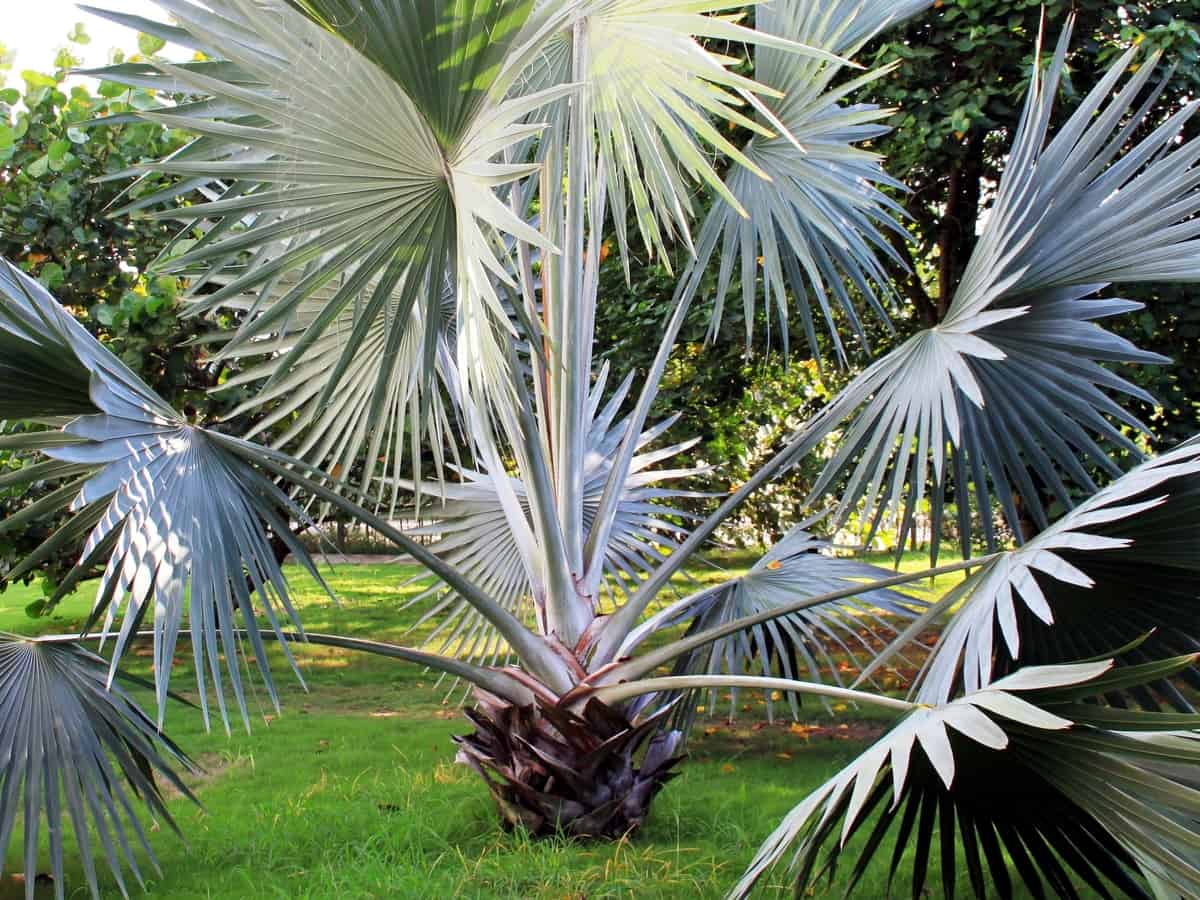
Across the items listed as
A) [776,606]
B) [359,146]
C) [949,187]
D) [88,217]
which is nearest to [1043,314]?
[776,606]

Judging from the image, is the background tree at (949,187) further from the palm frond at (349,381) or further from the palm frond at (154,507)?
the palm frond at (154,507)

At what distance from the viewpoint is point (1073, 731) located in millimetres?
2119

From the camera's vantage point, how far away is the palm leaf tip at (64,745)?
297 cm

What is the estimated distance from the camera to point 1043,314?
10.6ft

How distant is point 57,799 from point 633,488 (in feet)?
9.44

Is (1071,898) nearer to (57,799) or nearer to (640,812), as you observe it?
(640,812)

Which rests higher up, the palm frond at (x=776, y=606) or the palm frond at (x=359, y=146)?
the palm frond at (x=359, y=146)

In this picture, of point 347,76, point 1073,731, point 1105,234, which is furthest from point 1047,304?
point 347,76

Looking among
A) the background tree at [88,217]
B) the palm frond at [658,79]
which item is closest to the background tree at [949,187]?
the palm frond at [658,79]

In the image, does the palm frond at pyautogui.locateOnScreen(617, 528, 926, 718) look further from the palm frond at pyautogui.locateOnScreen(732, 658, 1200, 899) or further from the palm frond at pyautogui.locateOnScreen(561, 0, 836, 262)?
the palm frond at pyautogui.locateOnScreen(561, 0, 836, 262)

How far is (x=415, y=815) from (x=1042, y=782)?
2719 millimetres

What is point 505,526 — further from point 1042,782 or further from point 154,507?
point 1042,782

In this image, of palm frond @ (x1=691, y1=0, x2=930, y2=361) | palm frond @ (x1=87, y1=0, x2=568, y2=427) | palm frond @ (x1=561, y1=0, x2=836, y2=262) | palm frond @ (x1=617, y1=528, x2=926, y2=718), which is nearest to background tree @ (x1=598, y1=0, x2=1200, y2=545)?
palm frond @ (x1=691, y1=0, x2=930, y2=361)

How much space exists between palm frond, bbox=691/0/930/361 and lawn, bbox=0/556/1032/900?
47.9 inches
